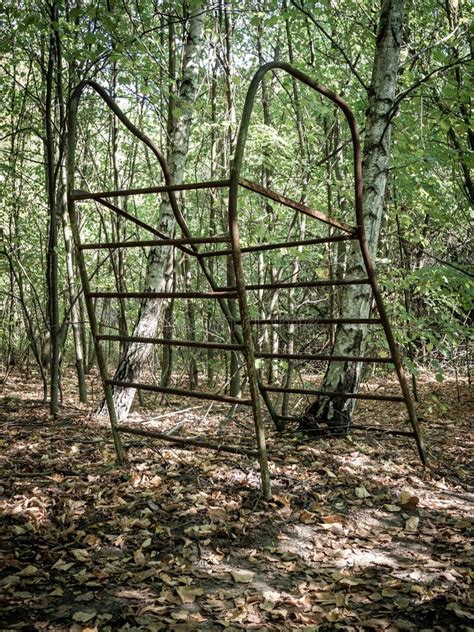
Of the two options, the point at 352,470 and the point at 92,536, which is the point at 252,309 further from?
the point at 92,536

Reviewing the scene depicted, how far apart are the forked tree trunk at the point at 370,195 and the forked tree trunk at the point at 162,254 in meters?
1.91

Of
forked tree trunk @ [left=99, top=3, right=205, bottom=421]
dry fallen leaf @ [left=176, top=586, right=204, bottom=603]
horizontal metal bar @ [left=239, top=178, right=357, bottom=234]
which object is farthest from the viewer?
forked tree trunk @ [left=99, top=3, right=205, bottom=421]

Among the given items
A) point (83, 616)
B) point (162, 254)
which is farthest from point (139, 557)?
point (162, 254)

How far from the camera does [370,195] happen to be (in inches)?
155

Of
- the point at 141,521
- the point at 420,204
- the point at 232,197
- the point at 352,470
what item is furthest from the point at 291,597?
the point at 420,204

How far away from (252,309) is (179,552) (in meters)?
6.44

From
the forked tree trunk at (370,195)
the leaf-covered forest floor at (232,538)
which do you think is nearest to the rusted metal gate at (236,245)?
the leaf-covered forest floor at (232,538)

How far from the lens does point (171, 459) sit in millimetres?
3367

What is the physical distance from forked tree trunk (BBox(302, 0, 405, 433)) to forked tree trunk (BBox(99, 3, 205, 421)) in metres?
1.91

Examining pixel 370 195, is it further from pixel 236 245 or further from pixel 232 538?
pixel 232 538

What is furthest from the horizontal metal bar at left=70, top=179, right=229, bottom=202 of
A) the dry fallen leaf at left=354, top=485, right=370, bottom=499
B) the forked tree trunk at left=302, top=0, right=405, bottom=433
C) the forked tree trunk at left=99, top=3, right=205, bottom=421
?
the forked tree trunk at left=99, top=3, right=205, bottom=421

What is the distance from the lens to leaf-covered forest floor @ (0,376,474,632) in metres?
1.91

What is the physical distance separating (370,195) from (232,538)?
8.94 ft

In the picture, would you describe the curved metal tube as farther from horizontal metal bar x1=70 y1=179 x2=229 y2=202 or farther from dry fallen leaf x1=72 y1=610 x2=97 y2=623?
dry fallen leaf x1=72 y1=610 x2=97 y2=623
